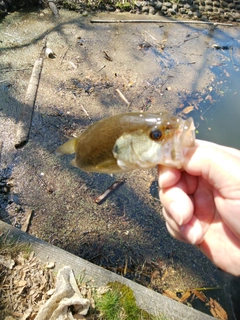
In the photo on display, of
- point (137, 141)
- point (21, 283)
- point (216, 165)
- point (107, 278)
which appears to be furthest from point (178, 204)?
point (21, 283)

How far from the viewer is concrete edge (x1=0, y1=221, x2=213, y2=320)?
8.81ft

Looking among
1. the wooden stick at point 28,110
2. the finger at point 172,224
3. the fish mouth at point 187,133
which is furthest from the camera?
the wooden stick at point 28,110

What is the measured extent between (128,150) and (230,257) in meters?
1.09

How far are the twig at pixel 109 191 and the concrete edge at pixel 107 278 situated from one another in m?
1.10

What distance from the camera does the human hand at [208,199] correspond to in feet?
5.94

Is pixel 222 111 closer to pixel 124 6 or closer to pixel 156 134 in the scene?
pixel 124 6

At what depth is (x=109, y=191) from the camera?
3.96 m

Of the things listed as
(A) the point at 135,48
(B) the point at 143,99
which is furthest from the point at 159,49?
(B) the point at 143,99

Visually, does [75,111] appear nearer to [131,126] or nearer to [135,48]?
[135,48]

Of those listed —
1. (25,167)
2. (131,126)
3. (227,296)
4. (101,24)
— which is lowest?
(227,296)

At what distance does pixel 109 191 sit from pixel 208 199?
76.8 inches

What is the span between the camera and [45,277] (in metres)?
2.75

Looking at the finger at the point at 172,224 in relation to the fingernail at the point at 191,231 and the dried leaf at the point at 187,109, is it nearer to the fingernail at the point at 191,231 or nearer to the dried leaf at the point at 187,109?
the fingernail at the point at 191,231

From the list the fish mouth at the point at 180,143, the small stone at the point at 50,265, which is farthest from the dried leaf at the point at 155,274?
the fish mouth at the point at 180,143
